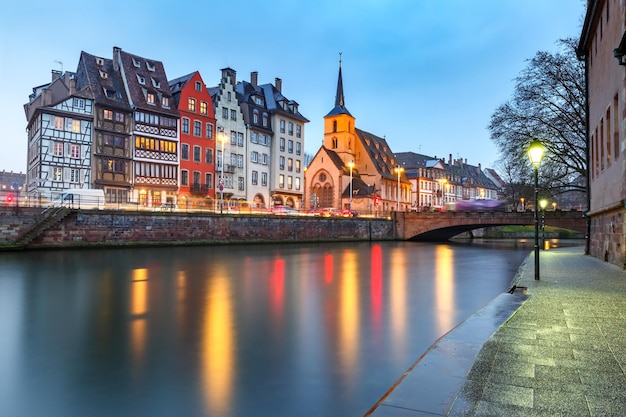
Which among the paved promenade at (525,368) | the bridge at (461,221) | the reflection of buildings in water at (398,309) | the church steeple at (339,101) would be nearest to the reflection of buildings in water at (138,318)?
the reflection of buildings in water at (398,309)

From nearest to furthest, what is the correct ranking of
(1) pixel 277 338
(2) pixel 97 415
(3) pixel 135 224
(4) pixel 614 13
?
1. (2) pixel 97 415
2. (1) pixel 277 338
3. (4) pixel 614 13
4. (3) pixel 135 224

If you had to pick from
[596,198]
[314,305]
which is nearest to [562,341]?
[314,305]

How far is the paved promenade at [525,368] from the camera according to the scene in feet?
13.6

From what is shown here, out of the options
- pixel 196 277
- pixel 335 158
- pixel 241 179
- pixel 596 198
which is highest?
pixel 335 158

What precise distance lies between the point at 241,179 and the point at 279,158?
7.90 meters

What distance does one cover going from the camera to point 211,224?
41.4 metres

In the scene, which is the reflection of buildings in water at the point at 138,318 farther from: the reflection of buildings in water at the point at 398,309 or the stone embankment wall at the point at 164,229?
the stone embankment wall at the point at 164,229

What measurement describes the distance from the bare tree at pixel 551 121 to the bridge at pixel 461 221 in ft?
36.5

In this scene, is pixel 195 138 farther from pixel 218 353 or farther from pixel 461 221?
pixel 218 353

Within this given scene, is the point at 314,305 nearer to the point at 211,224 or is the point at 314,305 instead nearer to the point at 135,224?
the point at 135,224

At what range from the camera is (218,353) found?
831 centimetres

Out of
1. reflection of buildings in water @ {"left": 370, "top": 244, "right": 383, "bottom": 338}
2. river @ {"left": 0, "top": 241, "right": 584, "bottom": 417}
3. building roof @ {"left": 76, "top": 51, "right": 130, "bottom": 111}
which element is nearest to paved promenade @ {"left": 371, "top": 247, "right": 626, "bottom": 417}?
river @ {"left": 0, "top": 241, "right": 584, "bottom": 417}

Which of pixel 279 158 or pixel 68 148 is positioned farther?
pixel 279 158

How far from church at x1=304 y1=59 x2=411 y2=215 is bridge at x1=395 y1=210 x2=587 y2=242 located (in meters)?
13.8
